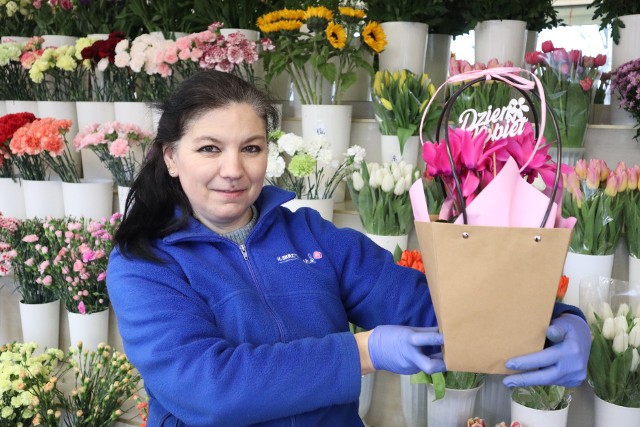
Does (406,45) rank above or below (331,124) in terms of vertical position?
above

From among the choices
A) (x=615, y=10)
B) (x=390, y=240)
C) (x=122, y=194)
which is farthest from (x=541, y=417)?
(x=122, y=194)

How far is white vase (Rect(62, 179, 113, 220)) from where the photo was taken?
8.96 feet

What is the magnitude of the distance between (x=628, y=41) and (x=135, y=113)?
1.94 m

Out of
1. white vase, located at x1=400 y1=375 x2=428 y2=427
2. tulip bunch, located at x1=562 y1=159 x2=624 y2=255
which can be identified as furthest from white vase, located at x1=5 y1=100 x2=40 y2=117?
tulip bunch, located at x1=562 y1=159 x2=624 y2=255

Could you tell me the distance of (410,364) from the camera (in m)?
0.96

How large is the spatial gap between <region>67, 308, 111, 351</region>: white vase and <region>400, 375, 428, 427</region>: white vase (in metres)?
1.22

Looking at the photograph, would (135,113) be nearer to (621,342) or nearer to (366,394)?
(366,394)

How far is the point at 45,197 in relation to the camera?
2.88 meters

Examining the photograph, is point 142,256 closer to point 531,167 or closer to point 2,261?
point 531,167

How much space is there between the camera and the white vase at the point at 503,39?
2.42m

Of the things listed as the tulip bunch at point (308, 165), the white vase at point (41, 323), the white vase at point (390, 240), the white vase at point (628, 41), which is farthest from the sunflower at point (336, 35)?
the white vase at point (41, 323)

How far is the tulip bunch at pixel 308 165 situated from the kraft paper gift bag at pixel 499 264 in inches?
51.8

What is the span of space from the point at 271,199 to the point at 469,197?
0.53m

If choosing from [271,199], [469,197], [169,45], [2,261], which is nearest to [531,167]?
[469,197]
